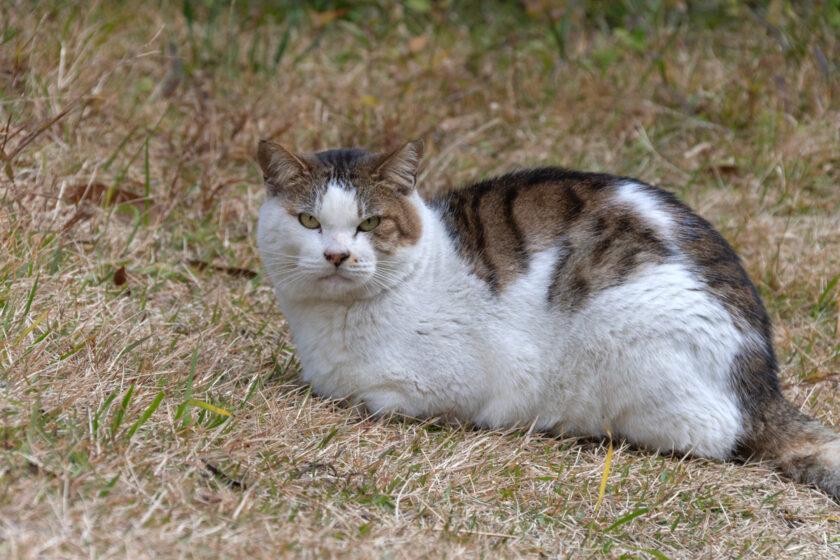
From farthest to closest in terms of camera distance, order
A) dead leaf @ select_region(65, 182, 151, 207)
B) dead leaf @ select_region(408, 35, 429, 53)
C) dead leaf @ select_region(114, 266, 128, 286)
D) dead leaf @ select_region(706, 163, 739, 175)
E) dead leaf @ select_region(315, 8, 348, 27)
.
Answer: dead leaf @ select_region(315, 8, 348, 27) < dead leaf @ select_region(408, 35, 429, 53) < dead leaf @ select_region(706, 163, 739, 175) < dead leaf @ select_region(65, 182, 151, 207) < dead leaf @ select_region(114, 266, 128, 286)

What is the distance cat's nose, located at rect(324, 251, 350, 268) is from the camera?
9.14 ft

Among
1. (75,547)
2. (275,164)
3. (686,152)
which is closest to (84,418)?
(75,547)

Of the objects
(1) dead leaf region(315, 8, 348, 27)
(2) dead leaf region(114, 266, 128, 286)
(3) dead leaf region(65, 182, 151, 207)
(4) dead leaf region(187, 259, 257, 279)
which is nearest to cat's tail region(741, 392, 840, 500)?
(4) dead leaf region(187, 259, 257, 279)

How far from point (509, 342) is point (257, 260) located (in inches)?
59.7

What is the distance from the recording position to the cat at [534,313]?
2809mm

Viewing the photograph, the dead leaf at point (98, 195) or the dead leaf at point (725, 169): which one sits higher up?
the dead leaf at point (725, 169)

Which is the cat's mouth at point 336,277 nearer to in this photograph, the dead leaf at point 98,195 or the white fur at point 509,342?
the white fur at point 509,342

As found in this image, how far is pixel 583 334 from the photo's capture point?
2.87 metres

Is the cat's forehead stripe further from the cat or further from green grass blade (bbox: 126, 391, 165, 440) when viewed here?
green grass blade (bbox: 126, 391, 165, 440)

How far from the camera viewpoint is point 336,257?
2.79 meters

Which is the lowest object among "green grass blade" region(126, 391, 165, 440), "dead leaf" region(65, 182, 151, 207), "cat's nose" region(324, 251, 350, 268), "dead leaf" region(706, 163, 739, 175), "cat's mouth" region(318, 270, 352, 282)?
"green grass blade" region(126, 391, 165, 440)

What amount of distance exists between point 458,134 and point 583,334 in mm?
2498

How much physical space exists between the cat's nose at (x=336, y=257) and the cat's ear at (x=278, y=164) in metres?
0.32

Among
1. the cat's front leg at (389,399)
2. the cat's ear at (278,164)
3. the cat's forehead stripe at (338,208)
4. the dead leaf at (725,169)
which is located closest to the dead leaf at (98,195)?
the cat's ear at (278,164)
